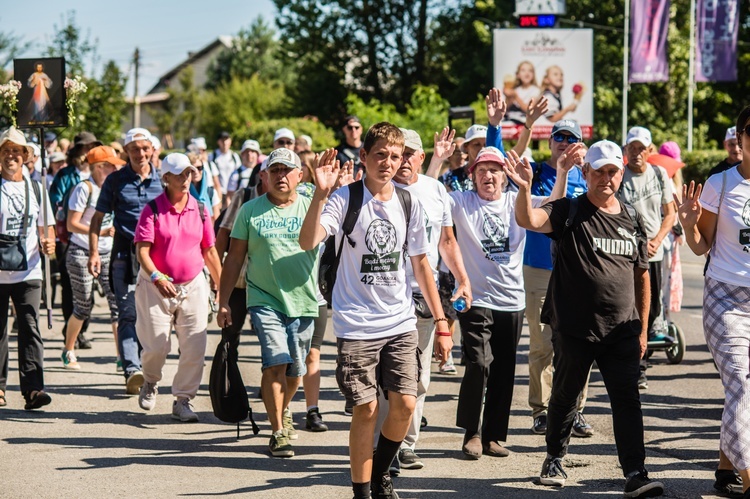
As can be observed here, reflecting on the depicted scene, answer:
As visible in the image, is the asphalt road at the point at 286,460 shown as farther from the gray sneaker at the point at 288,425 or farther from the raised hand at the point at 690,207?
the raised hand at the point at 690,207

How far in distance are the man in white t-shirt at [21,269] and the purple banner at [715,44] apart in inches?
964

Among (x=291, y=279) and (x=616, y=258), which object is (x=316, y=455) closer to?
(x=291, y=279)

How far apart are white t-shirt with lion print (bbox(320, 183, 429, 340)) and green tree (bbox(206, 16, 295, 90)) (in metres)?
83.3

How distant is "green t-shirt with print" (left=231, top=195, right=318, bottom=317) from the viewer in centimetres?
778

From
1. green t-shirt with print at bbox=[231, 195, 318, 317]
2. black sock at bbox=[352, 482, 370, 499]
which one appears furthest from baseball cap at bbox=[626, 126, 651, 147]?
black sock at bbox=[352, 482, 370, 499]

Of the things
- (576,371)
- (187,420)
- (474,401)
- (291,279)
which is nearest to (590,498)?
(576,371)

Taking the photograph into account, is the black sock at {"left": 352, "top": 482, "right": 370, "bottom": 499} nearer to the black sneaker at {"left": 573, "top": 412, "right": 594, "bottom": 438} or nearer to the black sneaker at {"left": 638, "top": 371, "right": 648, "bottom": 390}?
the black sneaker at {"left": 573, "top": 412, "right": 594, "bottom": 438}

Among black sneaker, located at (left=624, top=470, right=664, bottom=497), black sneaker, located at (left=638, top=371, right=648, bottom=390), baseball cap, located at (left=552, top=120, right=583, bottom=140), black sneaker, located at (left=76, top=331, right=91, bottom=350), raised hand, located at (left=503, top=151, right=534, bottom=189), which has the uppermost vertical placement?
baseball cap, located at (left=552, top=120, right=583, bottom=140)

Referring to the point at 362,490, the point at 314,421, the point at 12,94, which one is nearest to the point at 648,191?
the point at 314,421

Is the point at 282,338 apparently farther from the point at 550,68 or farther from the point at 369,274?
the point at 550,68

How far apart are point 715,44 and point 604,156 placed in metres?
25.6

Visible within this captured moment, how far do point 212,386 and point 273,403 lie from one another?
0.53 metres

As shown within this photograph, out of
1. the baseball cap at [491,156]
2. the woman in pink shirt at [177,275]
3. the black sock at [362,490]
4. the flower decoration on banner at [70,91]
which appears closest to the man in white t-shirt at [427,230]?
the baseball cap at [491,156]

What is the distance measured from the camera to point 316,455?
7582 millimetres
